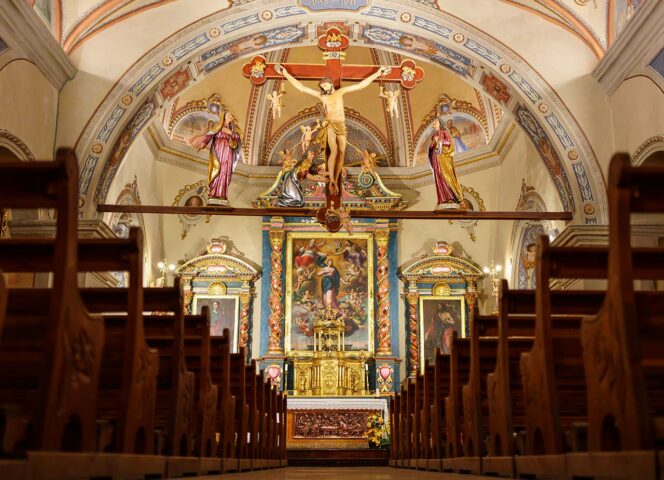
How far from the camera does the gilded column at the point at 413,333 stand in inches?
648

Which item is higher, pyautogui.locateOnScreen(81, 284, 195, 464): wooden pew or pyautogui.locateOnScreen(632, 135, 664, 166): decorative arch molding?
pyautogui.locateOnScreen(632, 135, 664, 166): decorative arch molding

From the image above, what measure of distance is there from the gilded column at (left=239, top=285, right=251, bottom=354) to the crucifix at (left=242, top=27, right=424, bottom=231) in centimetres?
587

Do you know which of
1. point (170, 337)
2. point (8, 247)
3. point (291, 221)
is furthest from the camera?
point (291, 221)

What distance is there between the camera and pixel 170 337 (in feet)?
16.2

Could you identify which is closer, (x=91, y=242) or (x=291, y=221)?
(x=91, y=242)

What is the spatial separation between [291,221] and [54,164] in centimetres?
1468

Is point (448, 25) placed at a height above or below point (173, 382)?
above

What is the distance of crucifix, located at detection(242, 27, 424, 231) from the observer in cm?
1137

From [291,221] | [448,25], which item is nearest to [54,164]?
[448,25]

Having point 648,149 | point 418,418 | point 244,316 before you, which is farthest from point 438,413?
point 244,316

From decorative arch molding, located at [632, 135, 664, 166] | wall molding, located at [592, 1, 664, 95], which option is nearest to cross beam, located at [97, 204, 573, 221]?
decorative arch molding, located at [632, 135, 664, 166]

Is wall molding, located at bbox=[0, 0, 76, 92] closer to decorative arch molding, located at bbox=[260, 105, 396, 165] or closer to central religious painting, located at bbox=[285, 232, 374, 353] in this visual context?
central religious painting, located at bbox=[285, 232, 374, 353]

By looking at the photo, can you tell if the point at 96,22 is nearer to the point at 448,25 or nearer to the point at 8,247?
the point at 448,25

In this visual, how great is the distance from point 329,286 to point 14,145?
8.66 m
